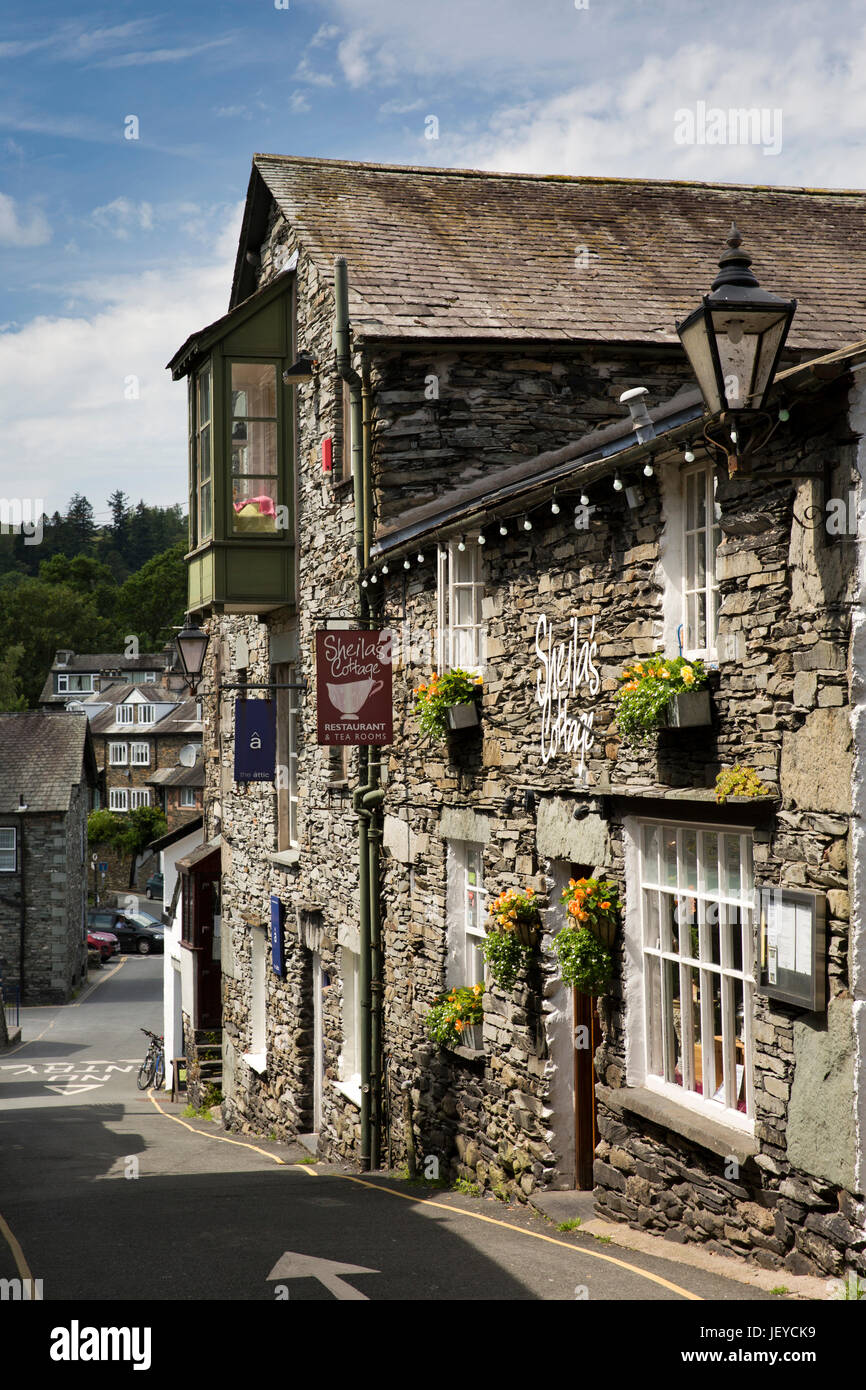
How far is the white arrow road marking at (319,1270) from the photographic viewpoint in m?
6.34

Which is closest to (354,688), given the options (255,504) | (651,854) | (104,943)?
(255,504)

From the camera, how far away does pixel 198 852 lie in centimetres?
2044

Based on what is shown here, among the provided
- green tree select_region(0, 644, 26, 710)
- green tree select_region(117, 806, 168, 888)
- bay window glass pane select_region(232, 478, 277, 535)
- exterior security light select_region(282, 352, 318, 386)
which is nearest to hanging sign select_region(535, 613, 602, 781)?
exterior security light select_region(282, 352, 318, 386)

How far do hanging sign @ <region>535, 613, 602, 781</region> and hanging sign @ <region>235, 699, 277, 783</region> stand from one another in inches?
268

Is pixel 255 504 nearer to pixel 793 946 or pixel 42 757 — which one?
pixel 793 946

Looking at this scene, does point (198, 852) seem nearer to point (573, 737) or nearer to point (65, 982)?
point (573, 737)

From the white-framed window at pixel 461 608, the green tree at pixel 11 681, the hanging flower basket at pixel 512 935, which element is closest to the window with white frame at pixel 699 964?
the hanging flower basket at pixel 512 935

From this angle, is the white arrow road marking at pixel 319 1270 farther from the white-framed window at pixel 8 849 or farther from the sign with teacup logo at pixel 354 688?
the white-framed window at pixel 8 849

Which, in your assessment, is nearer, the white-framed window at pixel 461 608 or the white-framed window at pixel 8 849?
the white-framed window at pixel 461 608

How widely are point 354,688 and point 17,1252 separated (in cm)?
501

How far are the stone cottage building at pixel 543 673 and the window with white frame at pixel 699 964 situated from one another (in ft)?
0.07

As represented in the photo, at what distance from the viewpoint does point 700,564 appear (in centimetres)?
695

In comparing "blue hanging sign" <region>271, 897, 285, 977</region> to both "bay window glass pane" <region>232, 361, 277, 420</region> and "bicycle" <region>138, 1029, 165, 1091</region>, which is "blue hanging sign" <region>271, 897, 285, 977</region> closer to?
"bay window glass pane" <region>232, 361, 277, 420</region>

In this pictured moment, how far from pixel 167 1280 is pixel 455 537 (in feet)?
16.9
